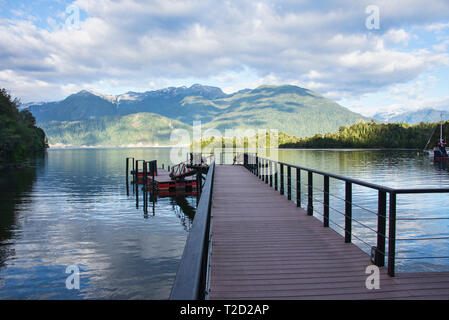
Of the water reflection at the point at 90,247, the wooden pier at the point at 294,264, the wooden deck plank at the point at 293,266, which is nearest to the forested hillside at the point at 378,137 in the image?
the water reflection at the point at 90,247

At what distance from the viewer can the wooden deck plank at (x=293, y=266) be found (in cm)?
325

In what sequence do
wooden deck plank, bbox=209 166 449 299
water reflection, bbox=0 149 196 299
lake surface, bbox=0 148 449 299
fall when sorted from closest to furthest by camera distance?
1. wooden deck plank, bbox=209 166 449 299
2. water reflection, bbox=0 149 196 299
3. lake surface, bbox=0 148 449 299

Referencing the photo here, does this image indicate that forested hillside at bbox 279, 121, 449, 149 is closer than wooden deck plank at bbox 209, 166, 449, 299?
No

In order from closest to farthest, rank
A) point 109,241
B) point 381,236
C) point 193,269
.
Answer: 1. point 193,269
2. point 381,236
3. point 109,241

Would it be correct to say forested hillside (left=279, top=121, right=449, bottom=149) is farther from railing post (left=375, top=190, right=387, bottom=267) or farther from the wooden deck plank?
railing post (left=375, top=190, right=387, bottom=267)

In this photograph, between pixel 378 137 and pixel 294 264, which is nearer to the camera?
pixel 294 264

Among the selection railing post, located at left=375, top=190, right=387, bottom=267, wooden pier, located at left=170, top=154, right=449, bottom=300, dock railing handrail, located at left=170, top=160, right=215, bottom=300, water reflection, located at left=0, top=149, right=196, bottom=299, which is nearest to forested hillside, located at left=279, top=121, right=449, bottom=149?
water reflection, located at left=0, top=149, right=196, bottom=299

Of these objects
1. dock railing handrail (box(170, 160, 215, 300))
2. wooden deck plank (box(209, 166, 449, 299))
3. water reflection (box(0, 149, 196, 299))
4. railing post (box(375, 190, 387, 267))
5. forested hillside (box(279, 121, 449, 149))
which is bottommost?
water reflection (box(0, 149, 196, 299))

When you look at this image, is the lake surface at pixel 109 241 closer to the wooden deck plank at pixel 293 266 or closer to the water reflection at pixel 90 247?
the water reflection at pixel 90 247

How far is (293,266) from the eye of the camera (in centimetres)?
398

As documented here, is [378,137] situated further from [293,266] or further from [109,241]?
[293,266]

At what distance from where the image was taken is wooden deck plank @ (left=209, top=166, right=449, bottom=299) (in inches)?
128

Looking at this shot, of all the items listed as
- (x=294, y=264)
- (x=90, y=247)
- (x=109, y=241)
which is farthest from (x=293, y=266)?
(x=109, y=241)
